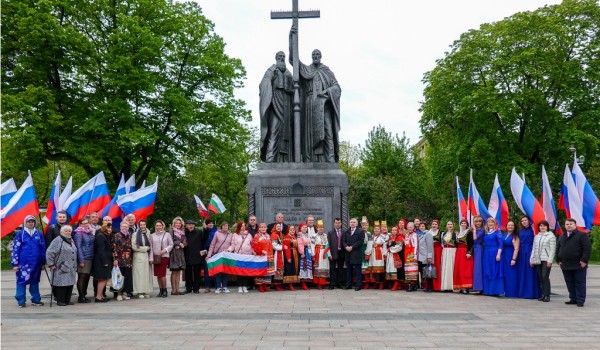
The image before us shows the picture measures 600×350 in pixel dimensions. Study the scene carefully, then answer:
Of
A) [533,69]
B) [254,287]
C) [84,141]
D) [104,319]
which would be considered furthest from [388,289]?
[533,69]

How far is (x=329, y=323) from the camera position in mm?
9359

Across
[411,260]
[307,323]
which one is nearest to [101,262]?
[307,323]

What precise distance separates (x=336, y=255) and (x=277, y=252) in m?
1.51

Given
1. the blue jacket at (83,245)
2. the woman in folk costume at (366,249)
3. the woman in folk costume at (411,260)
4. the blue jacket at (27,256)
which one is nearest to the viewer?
the blue jacket at (27,256)

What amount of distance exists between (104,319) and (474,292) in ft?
28.7

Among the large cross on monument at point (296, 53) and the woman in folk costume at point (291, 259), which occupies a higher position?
the large cross on monument at point (296, 53)

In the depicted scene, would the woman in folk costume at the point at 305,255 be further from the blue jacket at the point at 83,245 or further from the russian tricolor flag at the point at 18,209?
the russian tricolor flag at the point at 18,209

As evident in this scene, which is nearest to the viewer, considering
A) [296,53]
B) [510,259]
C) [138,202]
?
[510,259]

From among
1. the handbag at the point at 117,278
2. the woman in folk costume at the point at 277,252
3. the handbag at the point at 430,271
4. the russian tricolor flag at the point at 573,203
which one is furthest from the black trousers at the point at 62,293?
the russian tricolor flag at the point at 573,203

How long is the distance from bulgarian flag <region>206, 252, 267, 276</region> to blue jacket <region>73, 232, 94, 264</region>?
9.09ft

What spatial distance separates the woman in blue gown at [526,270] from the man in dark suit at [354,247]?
3.74 m

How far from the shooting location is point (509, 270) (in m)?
13.6

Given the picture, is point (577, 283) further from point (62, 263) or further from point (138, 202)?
point (62, 263)

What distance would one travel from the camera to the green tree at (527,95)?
2952 centimetres
